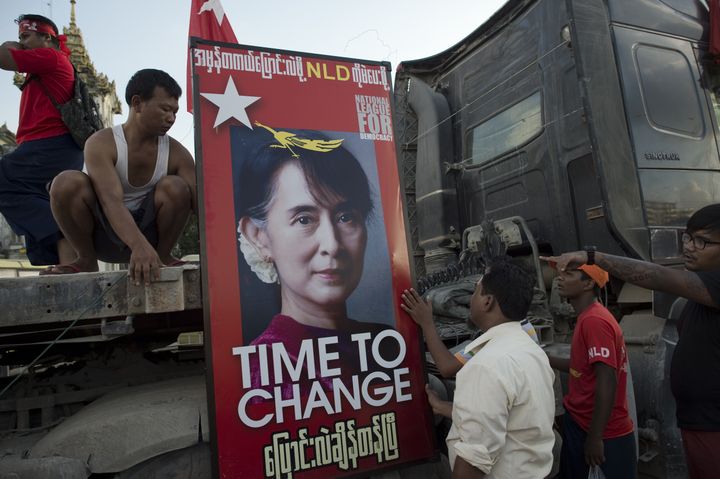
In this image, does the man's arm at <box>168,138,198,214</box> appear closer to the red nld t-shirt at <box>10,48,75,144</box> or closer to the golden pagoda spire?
the red nld t-shirt at <box>10,48,75,144</box>

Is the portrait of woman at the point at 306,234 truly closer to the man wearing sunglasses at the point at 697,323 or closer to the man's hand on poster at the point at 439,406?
the man's hand on poster at the point at 439,406

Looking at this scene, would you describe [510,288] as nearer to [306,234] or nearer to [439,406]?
[439,406]

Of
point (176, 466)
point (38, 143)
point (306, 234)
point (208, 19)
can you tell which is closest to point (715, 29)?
point (306, 234)

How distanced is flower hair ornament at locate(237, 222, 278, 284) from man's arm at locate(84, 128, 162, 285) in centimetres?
33

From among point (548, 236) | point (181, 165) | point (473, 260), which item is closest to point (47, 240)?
point (181, 165)

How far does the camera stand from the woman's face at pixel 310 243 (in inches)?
78.9

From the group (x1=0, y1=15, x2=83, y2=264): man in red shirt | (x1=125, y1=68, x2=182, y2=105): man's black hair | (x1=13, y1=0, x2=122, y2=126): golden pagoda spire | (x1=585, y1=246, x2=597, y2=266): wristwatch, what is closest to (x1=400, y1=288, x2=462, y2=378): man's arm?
(x1=585, y1=246, x2=597, y2=266): wristwatch

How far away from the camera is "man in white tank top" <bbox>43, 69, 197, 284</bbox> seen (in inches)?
81.3

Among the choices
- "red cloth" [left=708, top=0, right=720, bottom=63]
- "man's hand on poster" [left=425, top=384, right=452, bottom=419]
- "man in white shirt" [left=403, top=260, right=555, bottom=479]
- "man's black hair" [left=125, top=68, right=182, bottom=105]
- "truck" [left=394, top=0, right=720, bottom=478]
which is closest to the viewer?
"man in white shirt" [left=403, top=260, right=555, bottom=479]

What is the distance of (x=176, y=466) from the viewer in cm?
185

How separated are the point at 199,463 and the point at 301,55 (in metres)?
1.75

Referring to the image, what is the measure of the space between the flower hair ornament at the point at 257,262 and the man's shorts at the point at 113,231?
670mm

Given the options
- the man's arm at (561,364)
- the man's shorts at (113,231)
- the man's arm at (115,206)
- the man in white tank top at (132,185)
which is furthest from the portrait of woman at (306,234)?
the man's arm at (561,364)

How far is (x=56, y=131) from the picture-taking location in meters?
2.68
